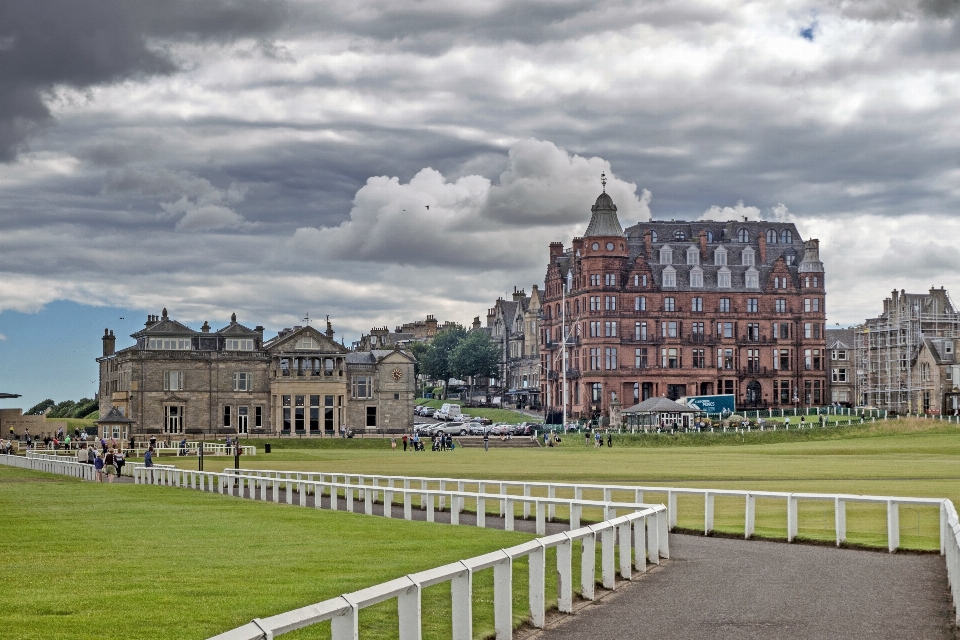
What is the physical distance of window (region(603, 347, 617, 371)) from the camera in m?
153

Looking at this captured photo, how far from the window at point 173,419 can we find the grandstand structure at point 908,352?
7507 centimetres

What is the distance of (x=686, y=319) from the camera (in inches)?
6181

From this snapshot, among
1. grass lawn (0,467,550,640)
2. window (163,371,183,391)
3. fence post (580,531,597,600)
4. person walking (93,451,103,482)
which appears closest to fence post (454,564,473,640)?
grass lawn (0,467,550,640)

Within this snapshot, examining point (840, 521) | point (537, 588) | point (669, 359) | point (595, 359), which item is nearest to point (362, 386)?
point (595, 359)

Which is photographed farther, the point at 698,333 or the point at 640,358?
the point at 698,333

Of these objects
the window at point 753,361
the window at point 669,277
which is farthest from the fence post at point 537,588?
the window at point 753,361

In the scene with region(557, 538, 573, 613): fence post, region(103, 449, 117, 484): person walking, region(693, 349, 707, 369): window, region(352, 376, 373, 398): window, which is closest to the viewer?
region(557, 538, 573, 613): fence post

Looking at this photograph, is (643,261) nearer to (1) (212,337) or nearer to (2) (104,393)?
(1) (212,337)

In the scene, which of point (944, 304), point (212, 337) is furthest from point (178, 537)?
point (944, 304)

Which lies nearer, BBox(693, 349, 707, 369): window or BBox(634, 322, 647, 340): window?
BBox(634, 322, 647, 340): window

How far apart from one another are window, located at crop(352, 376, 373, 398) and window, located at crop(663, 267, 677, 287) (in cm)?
3593

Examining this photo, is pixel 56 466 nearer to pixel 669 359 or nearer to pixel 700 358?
pixel 669 359

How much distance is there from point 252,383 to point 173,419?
28.8ft

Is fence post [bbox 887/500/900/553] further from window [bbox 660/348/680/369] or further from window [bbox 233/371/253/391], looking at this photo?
window [bbox 660/348/680/369]
